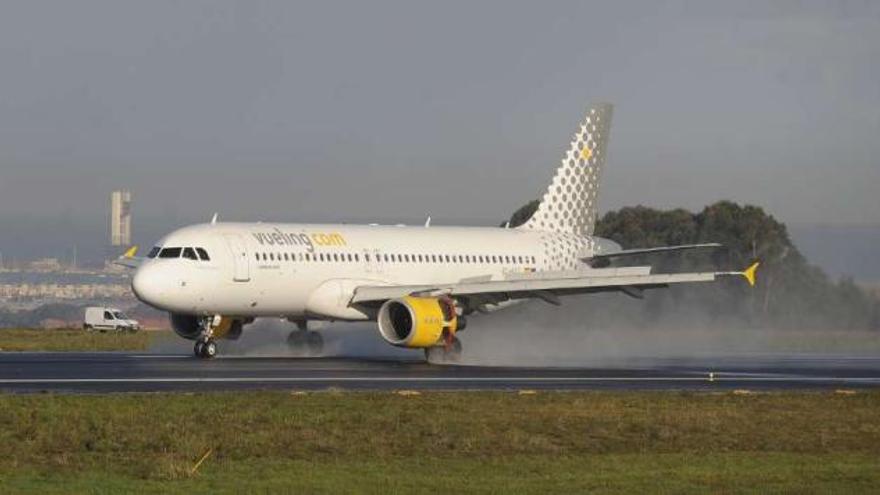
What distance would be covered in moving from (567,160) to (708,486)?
46.2 metres

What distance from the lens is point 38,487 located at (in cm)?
2262

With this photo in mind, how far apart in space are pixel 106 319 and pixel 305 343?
61.9m

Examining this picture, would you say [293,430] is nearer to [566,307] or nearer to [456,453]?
[456,453]

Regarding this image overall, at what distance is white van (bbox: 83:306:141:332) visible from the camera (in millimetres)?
117000

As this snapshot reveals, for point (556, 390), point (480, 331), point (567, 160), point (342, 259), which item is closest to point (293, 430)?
point (556, 390)

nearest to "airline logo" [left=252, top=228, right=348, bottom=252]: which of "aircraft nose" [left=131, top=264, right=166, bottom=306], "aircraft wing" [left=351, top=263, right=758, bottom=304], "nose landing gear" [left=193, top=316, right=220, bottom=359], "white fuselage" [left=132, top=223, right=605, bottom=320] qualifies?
"white fuselage" [left=132, top=223, right=605, bottom=320]

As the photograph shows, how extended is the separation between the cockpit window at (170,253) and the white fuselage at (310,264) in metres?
0.12

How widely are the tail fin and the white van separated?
52467 millimetres

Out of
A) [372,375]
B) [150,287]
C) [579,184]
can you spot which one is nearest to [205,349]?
[150,287]

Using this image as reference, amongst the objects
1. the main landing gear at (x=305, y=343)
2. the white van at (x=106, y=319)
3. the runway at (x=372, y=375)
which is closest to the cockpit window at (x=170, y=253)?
the runway at (x=372, y=375)

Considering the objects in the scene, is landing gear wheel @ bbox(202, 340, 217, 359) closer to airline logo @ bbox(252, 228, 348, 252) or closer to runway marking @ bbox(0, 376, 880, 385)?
airline logo @ bbox(252, 228, 348, 252)

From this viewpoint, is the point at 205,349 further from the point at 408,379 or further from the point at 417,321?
the point at 408,379

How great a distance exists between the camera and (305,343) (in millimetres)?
60406

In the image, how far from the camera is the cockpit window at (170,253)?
53578 millimetres
